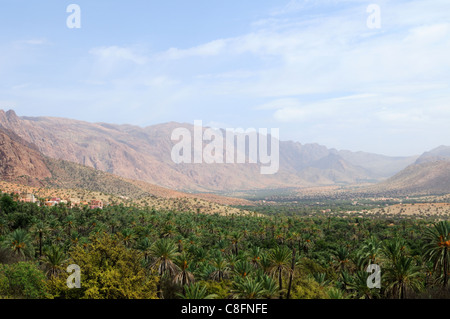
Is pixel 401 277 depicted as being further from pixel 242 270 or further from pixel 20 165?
pixel 20 165

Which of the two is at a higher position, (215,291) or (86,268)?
(86,268)

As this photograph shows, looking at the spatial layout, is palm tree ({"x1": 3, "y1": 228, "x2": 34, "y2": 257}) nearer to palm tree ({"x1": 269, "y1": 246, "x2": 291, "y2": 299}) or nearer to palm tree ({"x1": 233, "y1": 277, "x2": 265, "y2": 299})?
palm tree ({"x1": 233, "y1": 277, "x2": 265, "y2": 299})

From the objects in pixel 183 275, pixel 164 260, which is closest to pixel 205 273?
pixel 183 275

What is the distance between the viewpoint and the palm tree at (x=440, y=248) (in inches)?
1191

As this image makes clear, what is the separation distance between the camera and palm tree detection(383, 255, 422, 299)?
100.0 feet

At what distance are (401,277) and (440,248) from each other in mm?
4372

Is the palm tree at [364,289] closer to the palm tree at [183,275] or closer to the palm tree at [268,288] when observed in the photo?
the palm tree at [268,288]

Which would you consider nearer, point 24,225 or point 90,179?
point 24,225

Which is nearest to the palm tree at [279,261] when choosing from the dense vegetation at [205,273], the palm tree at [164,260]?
the dense vegetation at [205,273]

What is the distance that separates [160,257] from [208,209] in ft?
368
